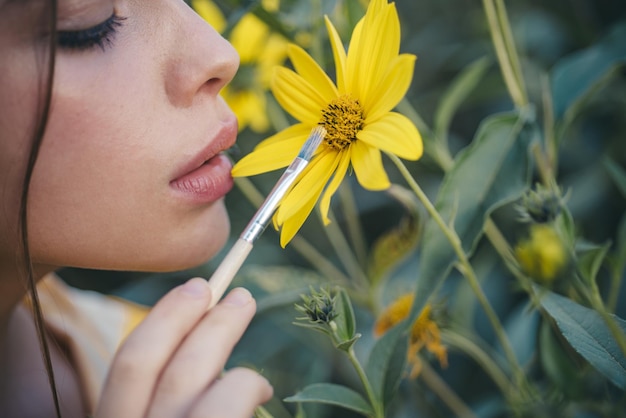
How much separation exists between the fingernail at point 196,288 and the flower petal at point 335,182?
0.32 feet

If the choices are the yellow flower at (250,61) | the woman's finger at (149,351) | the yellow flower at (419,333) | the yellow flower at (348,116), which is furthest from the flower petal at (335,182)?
the yellow flower at (250,61)

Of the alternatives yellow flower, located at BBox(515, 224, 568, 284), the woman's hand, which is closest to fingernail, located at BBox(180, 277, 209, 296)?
the woman's hand

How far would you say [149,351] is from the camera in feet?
1.42

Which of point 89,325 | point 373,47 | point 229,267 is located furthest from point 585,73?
point 89,325

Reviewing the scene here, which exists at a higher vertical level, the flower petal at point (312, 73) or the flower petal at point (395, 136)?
the flower petal at point (312, 73)

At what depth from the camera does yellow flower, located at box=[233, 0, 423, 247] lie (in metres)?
0.42

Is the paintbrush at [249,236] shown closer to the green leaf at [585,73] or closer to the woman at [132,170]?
the woman at [132,170]

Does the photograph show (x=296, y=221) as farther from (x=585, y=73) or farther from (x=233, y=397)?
(x=585, y=73)

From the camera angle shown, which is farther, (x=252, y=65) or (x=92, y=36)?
(x=252, y=65)

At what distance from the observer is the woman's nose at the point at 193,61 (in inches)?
19.5

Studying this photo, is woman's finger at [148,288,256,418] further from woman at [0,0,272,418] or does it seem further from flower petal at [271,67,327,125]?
flower petal at [271,67,327,125]

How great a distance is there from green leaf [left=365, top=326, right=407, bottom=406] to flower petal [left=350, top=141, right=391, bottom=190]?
14cm

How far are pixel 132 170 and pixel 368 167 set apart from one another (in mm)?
183

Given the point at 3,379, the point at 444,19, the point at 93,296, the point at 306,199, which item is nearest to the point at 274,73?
the point at 306,199
